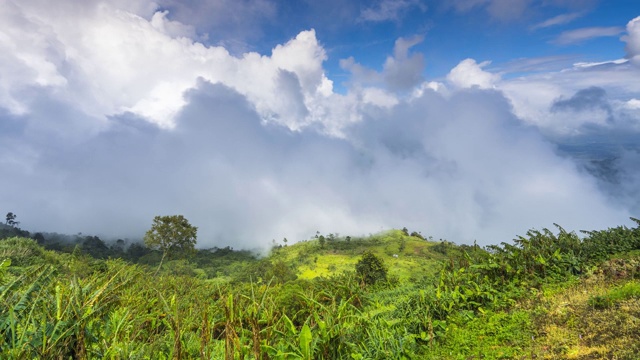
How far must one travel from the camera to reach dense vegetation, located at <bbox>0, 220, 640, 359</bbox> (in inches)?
119

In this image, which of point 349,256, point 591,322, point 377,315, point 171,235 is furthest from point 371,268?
point 349,256

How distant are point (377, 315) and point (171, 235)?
208ft

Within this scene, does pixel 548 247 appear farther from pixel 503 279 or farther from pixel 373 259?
pixel 373 259

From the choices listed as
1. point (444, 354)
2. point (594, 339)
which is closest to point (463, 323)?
point (444, 354)

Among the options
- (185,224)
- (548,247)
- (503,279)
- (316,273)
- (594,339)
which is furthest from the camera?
(316,273)

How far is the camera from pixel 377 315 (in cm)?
781

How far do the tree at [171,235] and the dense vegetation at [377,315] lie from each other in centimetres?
5834

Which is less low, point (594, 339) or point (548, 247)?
point (548, 247)

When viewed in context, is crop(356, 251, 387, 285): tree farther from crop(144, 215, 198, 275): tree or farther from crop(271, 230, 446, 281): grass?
crop(144, 215, 198, 275): tree

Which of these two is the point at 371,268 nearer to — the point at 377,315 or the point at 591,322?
the point at 377,315

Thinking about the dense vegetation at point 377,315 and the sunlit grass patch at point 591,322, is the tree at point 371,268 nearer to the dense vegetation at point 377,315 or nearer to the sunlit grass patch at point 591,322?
the dense vegetation at point 377,315

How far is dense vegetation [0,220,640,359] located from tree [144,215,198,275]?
5834cm

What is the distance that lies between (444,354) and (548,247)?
6.14 metres

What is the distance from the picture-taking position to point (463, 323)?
7.45m
